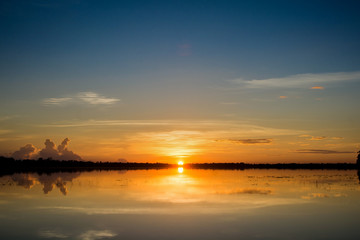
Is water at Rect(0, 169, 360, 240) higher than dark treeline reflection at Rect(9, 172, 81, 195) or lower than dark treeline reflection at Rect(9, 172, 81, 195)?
lower

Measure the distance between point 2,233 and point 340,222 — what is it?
20288 mm

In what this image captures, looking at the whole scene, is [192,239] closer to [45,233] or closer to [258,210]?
[45,233]

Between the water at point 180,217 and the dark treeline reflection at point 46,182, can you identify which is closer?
the water at point 180,217

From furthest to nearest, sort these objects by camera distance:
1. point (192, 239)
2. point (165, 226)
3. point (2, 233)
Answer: point (165, 226), point (2, 233), point (192, 239)

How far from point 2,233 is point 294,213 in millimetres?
19069

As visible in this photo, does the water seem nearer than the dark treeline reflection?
Yes

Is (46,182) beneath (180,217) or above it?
above

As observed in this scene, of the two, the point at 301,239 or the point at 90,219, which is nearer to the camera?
the point at 301,239

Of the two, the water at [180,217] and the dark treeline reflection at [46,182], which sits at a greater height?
the dark treeline reflection at [46,182]

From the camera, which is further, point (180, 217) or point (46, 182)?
point (46, 182)

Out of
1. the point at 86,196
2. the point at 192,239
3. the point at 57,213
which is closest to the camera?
the point at 192,239

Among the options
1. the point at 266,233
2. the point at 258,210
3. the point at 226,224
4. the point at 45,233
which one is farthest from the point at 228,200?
the point at 45,233

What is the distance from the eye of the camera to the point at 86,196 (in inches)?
1433

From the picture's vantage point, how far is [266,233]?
19.8 metres
